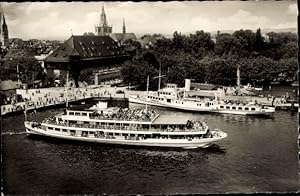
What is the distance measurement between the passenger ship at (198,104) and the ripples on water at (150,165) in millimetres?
2167

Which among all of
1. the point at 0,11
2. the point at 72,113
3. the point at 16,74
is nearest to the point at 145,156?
the point at 72,113

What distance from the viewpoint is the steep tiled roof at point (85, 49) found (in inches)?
635

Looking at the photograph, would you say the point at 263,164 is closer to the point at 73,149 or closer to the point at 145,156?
the point at 145,156

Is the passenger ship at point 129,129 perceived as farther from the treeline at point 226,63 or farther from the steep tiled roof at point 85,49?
the treeline at point 226,63

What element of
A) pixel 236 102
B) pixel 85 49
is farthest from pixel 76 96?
pixel 236 102

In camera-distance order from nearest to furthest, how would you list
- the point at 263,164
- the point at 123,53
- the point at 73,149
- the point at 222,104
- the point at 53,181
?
the point at 53,181, the point at 263,164, the point at 73,149, the point at 222,104, the point at 123,53

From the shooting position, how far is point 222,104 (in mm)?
13891

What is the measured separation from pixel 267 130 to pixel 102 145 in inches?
164

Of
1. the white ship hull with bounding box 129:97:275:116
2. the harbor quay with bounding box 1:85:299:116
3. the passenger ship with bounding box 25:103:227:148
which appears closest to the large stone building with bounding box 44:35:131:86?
the harbor quay with bounding box 1:85:299:116

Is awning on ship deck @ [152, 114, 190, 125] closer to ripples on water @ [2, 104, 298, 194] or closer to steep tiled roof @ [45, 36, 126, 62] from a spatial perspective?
ripples on water @ [2, 104, 298, 194]

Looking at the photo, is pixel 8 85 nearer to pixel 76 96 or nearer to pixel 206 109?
pixel 76 96

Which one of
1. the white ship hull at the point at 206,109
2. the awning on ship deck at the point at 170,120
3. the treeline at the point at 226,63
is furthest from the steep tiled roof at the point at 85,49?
the awning on ship deck at the point at 170,120

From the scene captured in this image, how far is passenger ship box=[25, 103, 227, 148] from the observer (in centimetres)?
991

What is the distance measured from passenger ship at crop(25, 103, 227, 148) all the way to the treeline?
7560 millimetres
